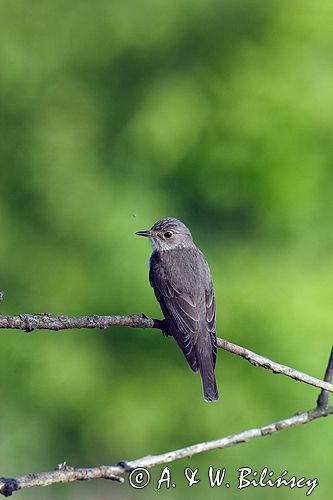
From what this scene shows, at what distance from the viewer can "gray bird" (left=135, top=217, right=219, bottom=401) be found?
5832 millimetres

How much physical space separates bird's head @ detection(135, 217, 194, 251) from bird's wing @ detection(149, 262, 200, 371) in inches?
19.3

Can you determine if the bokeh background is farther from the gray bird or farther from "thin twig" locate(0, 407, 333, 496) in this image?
"thin twig" locate(0, 407, 333, 496)

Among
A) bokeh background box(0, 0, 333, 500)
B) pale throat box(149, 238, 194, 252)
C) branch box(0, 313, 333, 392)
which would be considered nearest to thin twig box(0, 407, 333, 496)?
branch box(0, 313, 333, 392)

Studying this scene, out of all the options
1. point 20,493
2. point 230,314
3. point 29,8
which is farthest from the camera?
point 29,8

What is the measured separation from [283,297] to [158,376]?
5.98 ft

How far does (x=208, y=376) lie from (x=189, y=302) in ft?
1.53

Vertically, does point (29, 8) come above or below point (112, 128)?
above

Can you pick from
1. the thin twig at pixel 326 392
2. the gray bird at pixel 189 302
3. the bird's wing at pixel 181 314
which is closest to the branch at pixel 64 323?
the thin twig at pixel 326 392

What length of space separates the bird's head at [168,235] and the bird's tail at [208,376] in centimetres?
107

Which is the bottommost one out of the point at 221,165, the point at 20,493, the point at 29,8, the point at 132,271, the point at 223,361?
the point at 20,493

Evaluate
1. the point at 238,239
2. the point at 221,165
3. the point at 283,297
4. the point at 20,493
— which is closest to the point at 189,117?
the point at 221,165

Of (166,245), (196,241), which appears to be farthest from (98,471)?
(196,241)

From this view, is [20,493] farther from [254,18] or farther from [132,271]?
[254,18]

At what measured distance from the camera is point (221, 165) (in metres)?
12.2
